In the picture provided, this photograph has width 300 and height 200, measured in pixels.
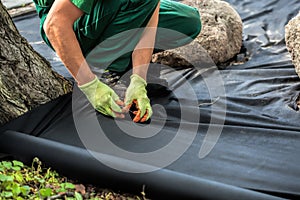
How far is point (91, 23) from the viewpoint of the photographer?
1.94 m

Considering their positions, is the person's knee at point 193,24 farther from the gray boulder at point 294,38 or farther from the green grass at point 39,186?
the green grass at point 39,186

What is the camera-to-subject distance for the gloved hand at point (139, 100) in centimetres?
189

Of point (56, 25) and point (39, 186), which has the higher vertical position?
point (56, 25)

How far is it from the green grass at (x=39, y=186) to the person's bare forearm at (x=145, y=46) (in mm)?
681

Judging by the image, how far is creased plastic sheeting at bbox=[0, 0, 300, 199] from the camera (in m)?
1.49

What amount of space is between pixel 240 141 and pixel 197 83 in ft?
2.07

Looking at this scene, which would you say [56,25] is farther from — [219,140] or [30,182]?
[219,140]

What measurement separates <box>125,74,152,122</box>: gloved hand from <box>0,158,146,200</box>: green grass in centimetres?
42

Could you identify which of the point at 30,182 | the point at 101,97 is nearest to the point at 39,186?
the point at 30,182

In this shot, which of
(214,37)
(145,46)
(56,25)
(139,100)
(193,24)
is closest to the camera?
(56,25)

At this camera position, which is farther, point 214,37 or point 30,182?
point 214,37

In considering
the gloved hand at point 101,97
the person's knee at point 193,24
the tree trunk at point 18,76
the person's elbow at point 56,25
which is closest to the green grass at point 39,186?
the tree trunk at point 18,76

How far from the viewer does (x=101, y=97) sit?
1.85 metres

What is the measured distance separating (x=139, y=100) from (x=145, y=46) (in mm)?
328
